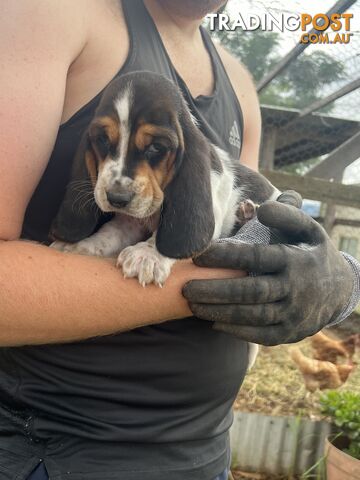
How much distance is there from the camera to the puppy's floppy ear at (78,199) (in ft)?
5.11

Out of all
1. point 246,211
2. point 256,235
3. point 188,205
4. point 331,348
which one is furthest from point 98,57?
point 331,348

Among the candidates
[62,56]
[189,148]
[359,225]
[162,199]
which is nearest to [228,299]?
[162,199]

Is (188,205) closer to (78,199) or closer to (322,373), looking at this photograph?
(78,199)

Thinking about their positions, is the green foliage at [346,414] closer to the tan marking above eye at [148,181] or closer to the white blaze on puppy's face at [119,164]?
the tan marking above eye at [148,181]

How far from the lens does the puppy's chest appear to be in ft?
6.02

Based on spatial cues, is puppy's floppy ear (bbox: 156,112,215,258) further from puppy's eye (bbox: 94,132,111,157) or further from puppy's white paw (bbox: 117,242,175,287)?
puppy's eye (bbox: 94,132,111,157)

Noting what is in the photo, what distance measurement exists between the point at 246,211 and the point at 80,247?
712 millimetres

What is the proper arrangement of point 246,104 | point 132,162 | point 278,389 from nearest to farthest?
point 132,162 < point 246,104 < point 278,389

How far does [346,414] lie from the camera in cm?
351

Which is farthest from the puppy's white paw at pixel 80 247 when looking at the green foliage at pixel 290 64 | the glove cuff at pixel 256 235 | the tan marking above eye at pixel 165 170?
the green foliage at pixel 290 64

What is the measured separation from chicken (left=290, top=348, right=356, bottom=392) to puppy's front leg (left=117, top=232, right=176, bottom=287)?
301cm

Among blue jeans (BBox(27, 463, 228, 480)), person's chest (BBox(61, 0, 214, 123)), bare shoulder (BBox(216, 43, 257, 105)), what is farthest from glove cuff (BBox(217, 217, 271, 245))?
blue jeans (BBox(27, 463, 228, 480))

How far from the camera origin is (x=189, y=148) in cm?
166

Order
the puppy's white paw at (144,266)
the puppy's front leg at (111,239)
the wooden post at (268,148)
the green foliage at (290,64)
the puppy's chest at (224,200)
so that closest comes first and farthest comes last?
the puppy's white paw at (144,266)
the puppy's front leg at (111,239)
the puppy's chest at (224,200)
the green foliage at (290,64)
the wooden post at (268,148)
